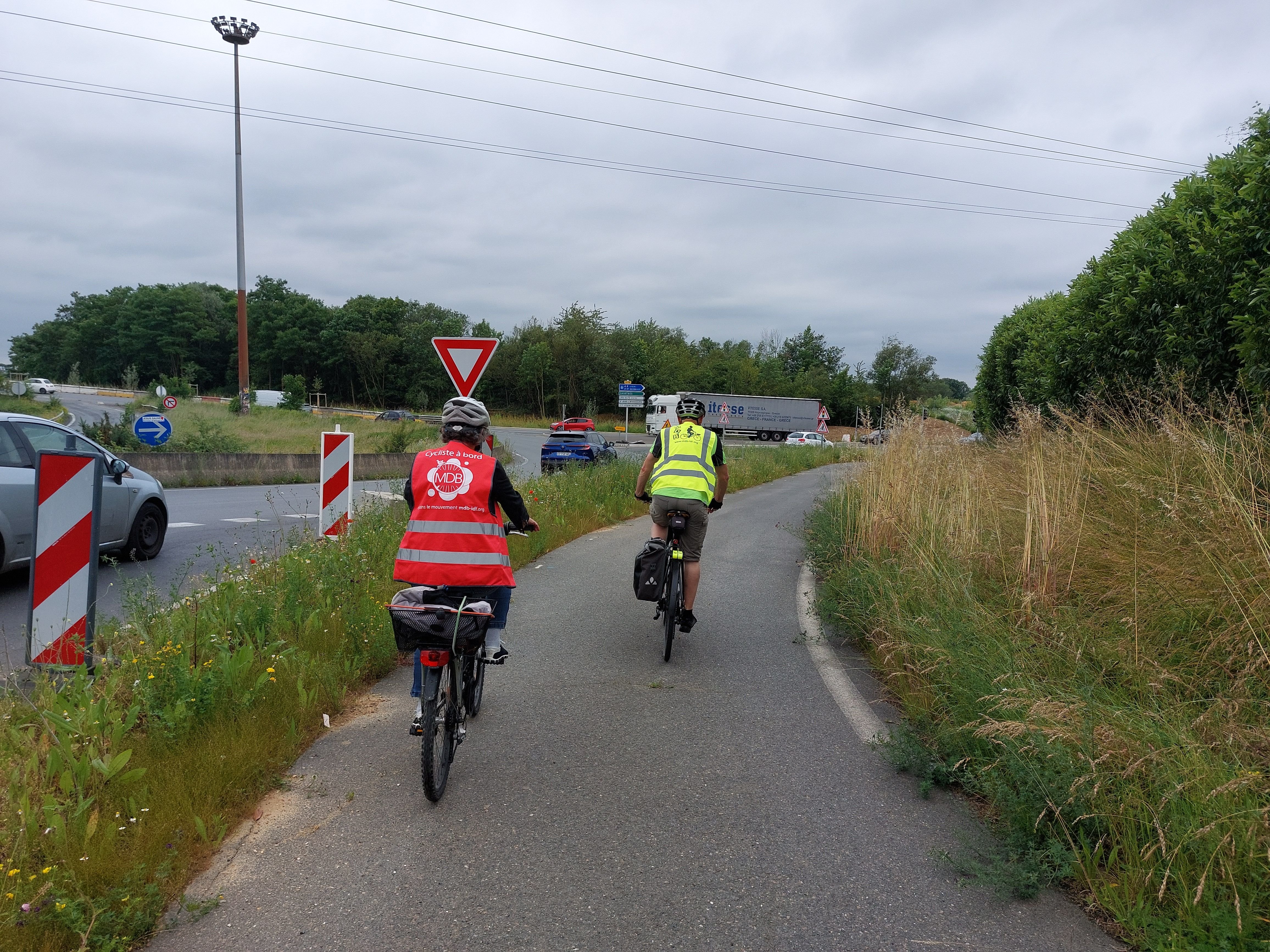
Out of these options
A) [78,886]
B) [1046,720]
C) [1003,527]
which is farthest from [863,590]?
[78,886]

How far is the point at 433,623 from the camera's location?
12.7 ft

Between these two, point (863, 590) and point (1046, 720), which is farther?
point (863, 590)

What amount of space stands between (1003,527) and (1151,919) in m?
5.07

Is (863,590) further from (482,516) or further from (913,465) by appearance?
(482,516)

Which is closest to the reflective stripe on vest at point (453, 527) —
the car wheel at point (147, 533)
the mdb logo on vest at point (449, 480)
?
the mdb logo on vest at point (449, 480)

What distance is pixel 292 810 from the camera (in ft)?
12.6

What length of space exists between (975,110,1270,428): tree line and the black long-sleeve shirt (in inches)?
186

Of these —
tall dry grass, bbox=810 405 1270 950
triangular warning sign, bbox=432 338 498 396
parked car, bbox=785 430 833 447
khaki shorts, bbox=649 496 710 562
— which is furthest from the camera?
parked car, bbox=785 430 833 447

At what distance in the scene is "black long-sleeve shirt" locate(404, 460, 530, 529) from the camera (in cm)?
425

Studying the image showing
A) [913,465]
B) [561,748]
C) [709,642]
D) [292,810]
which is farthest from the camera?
[913,465]

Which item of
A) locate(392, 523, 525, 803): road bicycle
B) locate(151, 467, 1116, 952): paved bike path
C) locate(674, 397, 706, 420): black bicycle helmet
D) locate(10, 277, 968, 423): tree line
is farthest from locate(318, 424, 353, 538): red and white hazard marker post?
locate(10, 277, 968, 423): tree line

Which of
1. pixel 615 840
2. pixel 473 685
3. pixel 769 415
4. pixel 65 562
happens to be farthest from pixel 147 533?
pixel 769 415

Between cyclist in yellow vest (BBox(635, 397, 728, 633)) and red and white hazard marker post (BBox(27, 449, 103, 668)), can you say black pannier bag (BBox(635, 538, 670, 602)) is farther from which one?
red and white hazard marker post (BBox(27, 449, 103, 668))

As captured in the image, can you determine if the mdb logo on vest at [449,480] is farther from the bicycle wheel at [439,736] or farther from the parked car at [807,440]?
the parked car at [807,440]
